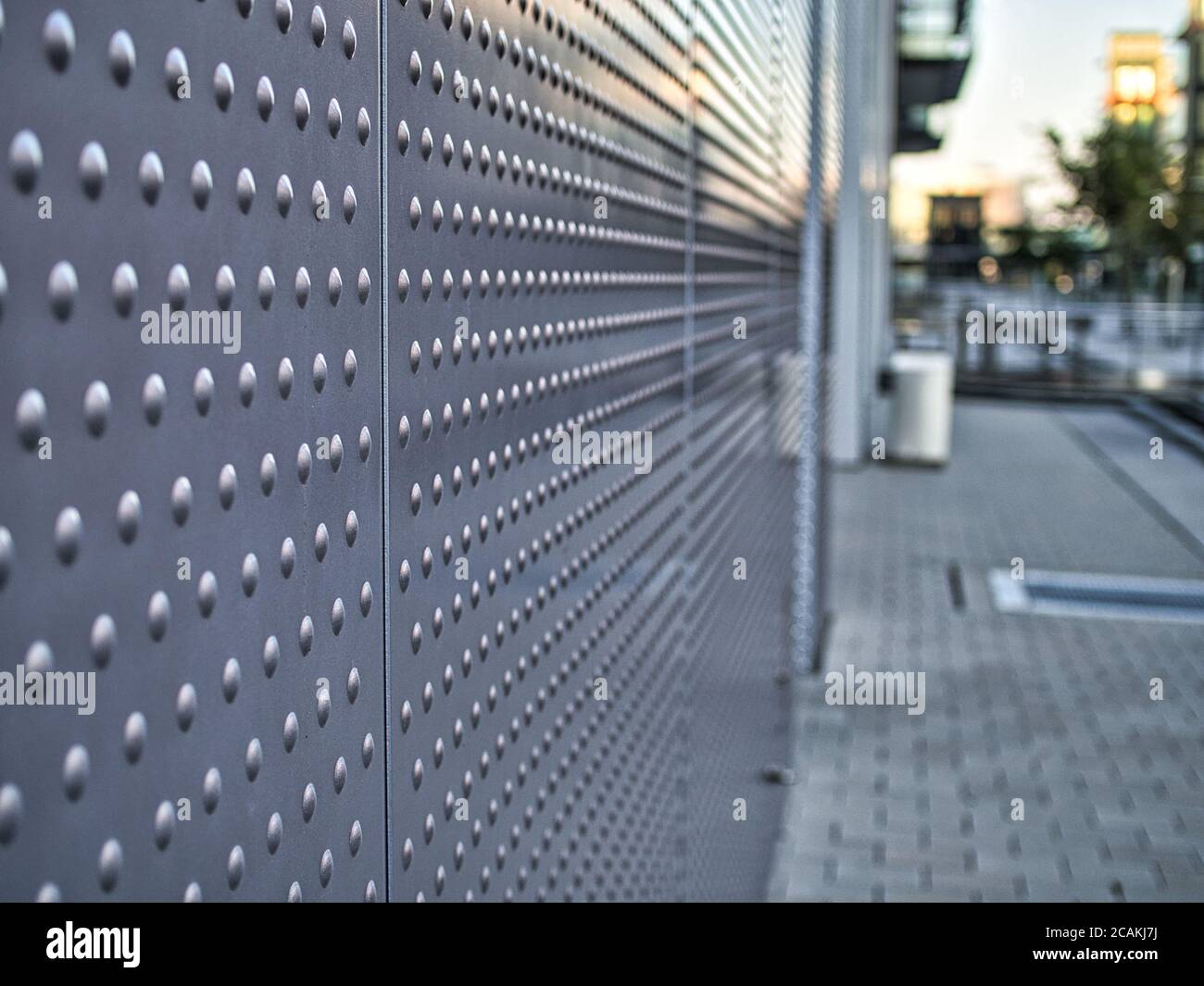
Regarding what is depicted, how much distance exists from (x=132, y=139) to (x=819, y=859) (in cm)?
520

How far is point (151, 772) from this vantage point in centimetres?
88

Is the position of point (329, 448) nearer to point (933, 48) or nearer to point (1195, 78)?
point (933, 48)

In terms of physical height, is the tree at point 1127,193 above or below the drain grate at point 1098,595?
above

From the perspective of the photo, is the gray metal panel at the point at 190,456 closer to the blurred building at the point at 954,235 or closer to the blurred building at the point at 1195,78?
the blurred building at the point at 954,235
